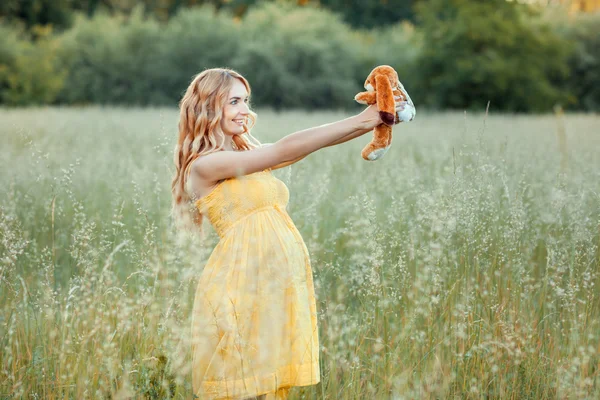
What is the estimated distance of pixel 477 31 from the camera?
23.0 metres

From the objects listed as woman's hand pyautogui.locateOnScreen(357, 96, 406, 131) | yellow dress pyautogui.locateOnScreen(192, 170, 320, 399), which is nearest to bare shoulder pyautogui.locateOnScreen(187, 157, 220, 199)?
yellow dress pyautogui.locateOnScreen(192, 170, 320, 399)

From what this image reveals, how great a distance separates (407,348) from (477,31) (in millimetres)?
21896

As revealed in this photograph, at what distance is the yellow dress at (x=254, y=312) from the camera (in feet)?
8.40

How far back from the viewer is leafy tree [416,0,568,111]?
23.0 metres

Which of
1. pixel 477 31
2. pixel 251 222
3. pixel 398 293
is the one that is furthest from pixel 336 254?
pixel 477 31

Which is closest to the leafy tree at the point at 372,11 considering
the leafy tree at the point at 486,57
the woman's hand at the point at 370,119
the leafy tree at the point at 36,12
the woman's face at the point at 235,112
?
the leafy tree at the point at 36,12

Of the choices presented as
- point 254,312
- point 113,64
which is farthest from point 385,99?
point 113,64

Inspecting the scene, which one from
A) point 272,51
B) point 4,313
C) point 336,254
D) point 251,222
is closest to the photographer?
point 251,222

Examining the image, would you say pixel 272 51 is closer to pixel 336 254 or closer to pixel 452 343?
pixel 336 254

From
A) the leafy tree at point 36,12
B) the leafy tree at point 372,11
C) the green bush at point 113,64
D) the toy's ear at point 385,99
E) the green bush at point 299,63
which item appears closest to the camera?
the toy's ear at point 385,99

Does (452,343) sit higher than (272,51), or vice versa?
(272,51)

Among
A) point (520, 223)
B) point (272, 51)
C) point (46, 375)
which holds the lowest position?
point (46, 375)

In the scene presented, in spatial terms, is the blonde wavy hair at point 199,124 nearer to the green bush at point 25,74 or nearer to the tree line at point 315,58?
the tree line at point 315,58

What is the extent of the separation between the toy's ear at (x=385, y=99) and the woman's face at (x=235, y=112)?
0.66 m
